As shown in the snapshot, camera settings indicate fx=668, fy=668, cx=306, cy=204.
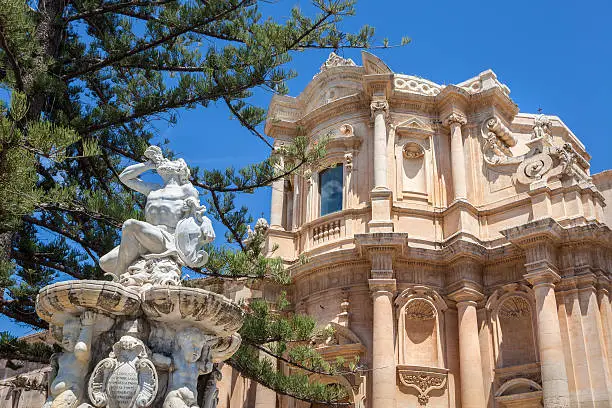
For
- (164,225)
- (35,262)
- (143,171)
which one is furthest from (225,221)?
(164,225)

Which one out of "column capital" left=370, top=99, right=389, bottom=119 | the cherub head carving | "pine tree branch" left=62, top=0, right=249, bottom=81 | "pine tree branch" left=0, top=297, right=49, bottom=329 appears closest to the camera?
the cherub head carving

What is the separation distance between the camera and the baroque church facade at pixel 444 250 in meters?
15.0

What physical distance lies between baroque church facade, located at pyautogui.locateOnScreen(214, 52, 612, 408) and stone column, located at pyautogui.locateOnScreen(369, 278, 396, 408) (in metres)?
0.03

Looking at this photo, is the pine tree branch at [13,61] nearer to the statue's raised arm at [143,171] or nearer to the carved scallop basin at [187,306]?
the statue's raised arm at [143,171]

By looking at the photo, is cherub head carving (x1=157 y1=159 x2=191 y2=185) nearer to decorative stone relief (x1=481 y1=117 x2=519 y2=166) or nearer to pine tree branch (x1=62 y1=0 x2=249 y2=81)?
pine tree branch (x1=62 y1=0 x2=249 y2=81)

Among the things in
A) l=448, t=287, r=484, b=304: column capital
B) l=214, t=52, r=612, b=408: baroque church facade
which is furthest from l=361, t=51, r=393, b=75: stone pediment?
l=448, t=287, r=484, b=304: column capital

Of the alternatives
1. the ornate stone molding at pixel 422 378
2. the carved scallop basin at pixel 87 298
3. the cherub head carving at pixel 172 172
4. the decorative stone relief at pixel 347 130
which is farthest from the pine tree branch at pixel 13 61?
the decorative stone relief at pixel 347 130

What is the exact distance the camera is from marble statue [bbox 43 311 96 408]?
5250 millimetres

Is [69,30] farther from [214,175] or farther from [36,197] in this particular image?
[36,197]

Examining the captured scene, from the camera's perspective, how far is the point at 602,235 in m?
15.1

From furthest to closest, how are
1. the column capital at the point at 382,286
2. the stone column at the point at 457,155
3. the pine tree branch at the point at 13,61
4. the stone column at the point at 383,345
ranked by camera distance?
the stone column at the point at 457,155 < the column capital at the point at 382,286 < the stone column at the point at 383,345 < the pine tree branch at the point at 13,61

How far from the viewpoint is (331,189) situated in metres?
18.7

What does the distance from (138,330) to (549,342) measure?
11.2 meters

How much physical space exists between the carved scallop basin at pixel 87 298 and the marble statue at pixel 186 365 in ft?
1.55
